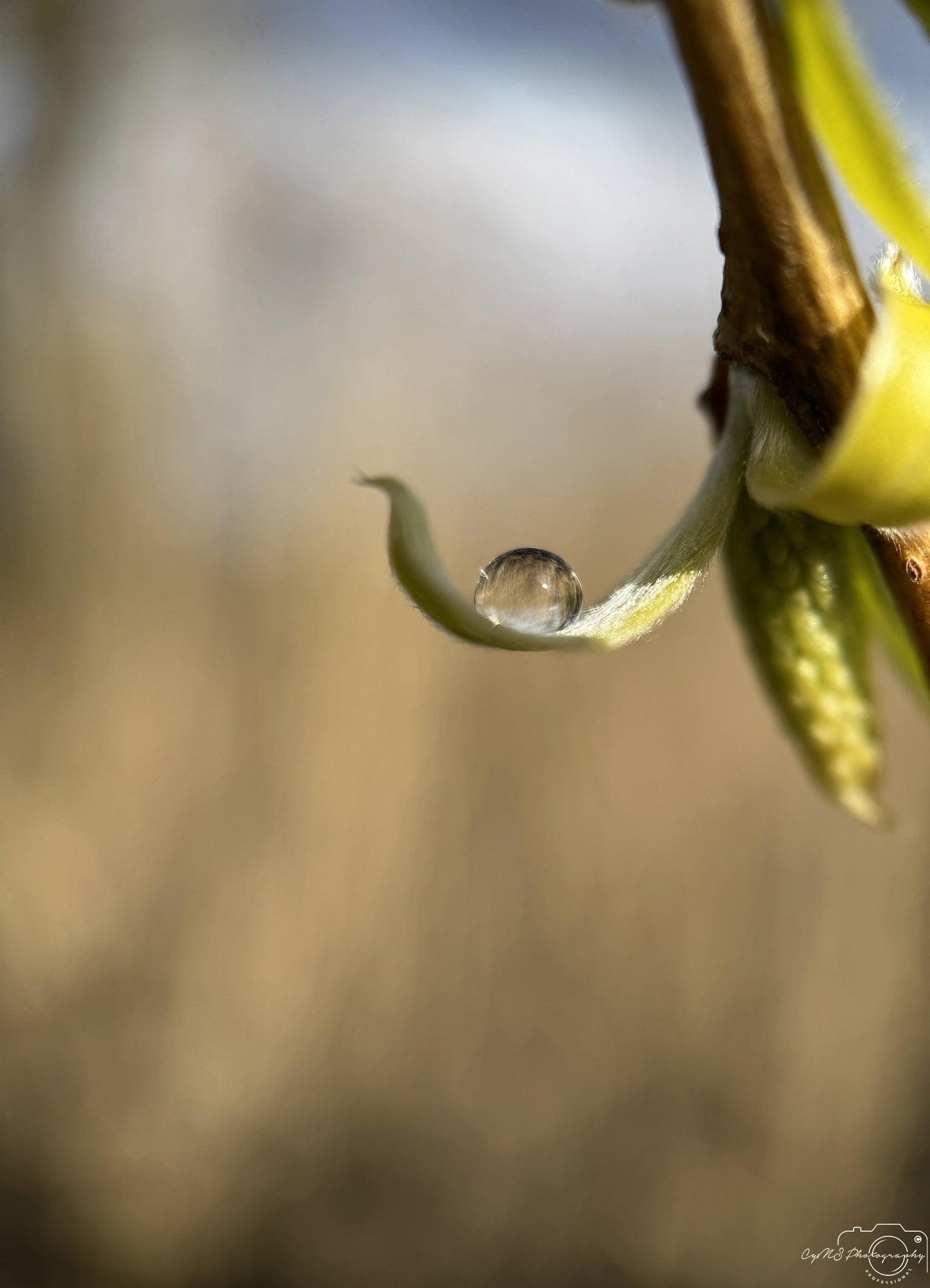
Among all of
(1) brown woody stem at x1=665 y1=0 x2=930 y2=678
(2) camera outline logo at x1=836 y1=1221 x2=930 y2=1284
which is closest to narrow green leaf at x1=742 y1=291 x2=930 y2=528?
(1) brown woody stem at x1=665 y1=0 x2=930 y2=678

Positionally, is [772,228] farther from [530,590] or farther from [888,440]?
[530,590]

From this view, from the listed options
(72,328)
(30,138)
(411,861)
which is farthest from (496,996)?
(30,138)

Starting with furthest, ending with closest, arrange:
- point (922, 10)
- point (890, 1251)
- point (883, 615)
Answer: point (890, 1251), point (883, 615), point (922, 10)

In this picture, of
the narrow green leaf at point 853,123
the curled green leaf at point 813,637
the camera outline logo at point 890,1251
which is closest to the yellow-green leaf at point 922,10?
the narrow green leaf at point 853,123

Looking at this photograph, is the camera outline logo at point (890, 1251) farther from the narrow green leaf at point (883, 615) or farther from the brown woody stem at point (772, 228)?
the brown woody stem at point (772, 228)

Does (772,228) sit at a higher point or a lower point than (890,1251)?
higher

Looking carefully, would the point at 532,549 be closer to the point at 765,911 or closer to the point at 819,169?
the point at 819,169

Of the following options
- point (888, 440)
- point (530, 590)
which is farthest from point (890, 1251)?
point (888, 440)
